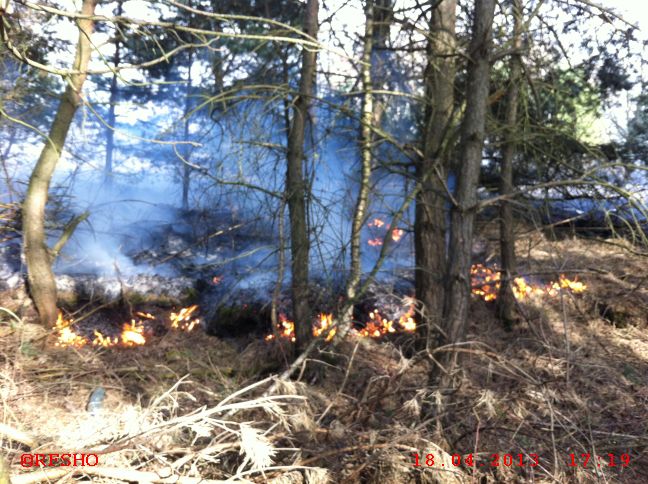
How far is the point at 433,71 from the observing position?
7000mm

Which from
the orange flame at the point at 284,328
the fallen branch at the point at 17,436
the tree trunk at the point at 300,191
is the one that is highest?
the tree trunk at the point at 300,191

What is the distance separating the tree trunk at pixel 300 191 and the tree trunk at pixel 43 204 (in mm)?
3687

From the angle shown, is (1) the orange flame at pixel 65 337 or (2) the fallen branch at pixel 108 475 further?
(1) the orange flame at pixel 65 337

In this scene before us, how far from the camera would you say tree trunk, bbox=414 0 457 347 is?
6.78 m

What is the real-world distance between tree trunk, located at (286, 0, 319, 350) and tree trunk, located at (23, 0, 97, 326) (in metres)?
3.69

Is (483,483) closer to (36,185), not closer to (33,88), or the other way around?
(36,185)

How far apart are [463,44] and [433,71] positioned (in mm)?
529

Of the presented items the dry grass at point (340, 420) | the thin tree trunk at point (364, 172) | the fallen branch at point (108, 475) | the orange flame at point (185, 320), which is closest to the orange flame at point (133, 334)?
the orange flame at point (185, 320)

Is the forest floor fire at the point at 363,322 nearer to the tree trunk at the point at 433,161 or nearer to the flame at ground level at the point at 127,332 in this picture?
the flame at ground level at the point at 127,332

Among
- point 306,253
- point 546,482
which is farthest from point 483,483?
point 306,253

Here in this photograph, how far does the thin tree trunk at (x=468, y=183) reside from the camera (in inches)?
181
